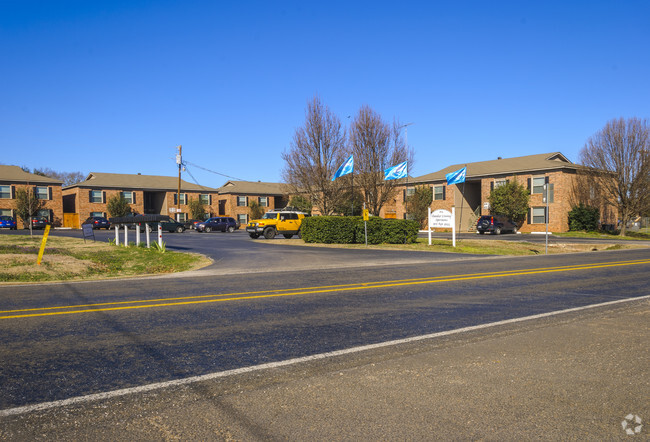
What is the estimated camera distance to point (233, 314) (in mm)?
7395

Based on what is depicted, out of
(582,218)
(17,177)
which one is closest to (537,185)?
(582,218)

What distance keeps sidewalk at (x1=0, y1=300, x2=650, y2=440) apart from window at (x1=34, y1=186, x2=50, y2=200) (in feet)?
200

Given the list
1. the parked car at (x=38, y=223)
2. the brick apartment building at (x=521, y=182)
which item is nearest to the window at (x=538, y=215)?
the brick apartment building at (x=521, y=182)

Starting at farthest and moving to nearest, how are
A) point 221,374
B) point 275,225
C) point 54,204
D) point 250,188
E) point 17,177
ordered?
point 250,188 < point 54,204 < point 17,177 < point 275,225 < point 221,374

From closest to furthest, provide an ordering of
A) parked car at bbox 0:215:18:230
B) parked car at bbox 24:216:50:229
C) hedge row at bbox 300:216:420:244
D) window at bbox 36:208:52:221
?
hedge row at bbox 300:216:420:244, parked car at bbox 0:215:18:230, parked car at bbox 24:216:50:229, window at bbox 36:208:52:221

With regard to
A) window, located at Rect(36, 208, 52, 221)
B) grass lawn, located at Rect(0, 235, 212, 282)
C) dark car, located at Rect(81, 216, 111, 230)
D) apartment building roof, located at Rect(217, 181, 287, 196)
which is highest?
apartment building roof, located at Rect(217, 181, 287, 196)

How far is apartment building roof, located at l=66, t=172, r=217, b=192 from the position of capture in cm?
6112

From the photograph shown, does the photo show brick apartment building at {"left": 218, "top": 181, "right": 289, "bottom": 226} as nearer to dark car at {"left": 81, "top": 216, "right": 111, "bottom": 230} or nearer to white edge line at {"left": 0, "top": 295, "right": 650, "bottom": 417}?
dark car at {"left": 81, "top": 216, "right": 111, "bottom": 230}

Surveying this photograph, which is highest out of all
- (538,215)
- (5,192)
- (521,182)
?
(521,182)

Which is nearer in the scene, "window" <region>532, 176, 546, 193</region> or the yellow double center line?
the yellow double center line

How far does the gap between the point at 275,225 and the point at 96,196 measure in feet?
127

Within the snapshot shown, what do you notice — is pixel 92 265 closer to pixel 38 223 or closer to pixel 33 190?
pixel 38 223

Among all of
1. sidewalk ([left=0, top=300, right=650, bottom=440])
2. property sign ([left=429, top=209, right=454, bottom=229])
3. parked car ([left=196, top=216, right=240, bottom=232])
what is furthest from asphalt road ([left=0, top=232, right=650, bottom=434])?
parked car ([left=196, top=216, right=240, bottom=232])

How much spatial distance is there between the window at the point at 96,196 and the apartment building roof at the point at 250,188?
1754cm
